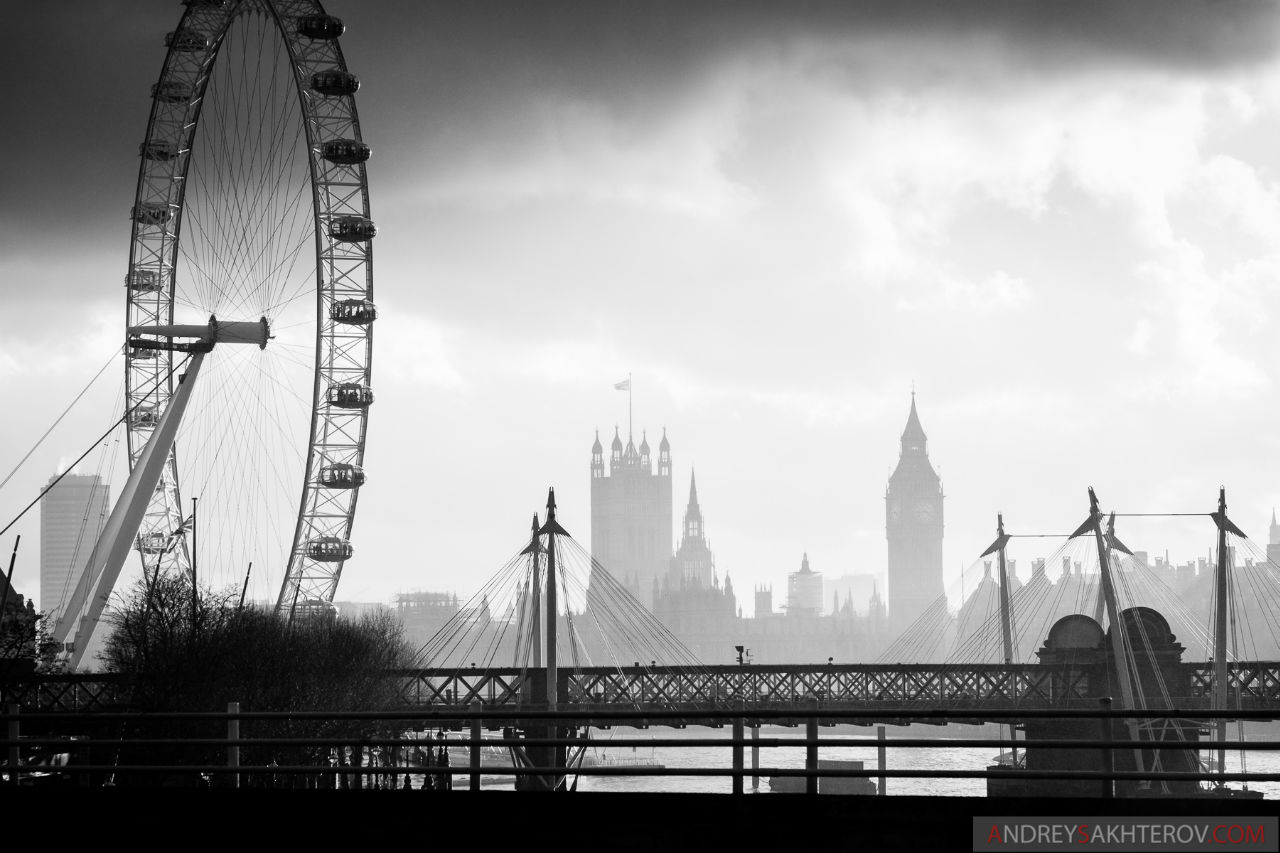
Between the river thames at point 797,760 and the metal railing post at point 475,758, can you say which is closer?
the metal railing post at point 475,758

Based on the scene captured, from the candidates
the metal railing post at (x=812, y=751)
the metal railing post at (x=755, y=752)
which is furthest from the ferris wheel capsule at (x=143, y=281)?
the metal railing post at (x=812, y=751)

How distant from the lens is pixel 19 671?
3891cm

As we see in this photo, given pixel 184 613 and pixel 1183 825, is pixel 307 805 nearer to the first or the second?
pixel 1183 825

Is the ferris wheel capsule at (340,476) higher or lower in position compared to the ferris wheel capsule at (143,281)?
lower

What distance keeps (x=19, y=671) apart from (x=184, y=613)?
1369 centimetres

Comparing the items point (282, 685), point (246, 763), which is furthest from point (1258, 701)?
point (246, 763)

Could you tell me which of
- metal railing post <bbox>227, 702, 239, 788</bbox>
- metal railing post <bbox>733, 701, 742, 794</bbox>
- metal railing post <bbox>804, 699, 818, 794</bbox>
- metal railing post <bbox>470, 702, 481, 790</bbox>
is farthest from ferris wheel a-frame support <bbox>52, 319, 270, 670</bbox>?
metal railing post <bbox>804, 699, 818, 794</bbox>

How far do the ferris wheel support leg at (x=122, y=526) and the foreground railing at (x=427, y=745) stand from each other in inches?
147

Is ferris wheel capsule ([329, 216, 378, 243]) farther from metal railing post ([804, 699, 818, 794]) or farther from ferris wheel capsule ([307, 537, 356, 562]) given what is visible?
metal railing post ([804, 699, 818, 794])

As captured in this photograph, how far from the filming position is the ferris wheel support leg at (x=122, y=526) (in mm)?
41719

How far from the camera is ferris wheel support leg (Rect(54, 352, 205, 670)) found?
41719 millimetres

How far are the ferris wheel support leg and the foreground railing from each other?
3.73 m

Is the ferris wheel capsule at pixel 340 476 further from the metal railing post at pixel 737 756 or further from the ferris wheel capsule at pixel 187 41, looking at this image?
the metal railing post at pixel 737 756

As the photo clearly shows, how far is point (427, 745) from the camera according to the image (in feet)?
47.3
